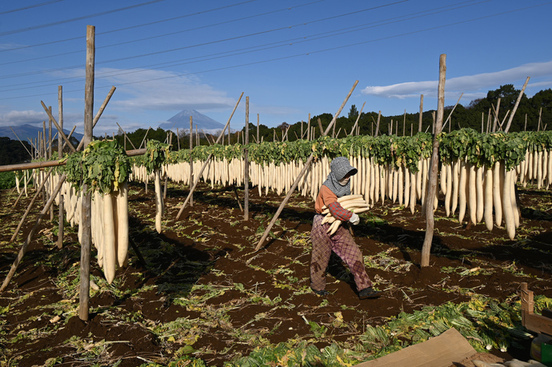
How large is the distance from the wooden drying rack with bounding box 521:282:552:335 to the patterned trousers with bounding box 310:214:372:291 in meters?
1.85

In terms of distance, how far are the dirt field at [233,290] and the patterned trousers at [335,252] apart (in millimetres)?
270

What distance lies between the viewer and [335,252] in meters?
5.34

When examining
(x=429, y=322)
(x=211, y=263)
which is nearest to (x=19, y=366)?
(x=211, y=263)

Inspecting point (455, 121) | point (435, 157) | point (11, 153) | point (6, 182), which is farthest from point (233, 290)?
point (11, 153)

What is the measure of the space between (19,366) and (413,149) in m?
6.90

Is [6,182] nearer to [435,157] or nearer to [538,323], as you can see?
[435,157]

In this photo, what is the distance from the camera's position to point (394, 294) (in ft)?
17.4

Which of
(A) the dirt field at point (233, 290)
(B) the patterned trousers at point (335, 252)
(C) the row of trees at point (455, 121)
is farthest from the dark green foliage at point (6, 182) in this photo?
(B) the patterned trousers at point (335, 252)

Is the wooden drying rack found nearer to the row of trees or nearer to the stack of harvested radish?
the stack of harvested radish

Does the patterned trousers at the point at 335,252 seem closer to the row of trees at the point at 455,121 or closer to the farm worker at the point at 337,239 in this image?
the farm worker at the point at 337,239

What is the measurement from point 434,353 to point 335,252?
1.99 meters

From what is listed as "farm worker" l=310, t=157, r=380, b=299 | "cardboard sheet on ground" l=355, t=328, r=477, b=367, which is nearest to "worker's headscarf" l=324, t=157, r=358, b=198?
"farm worker" l=310, t=157, r=380, b=299

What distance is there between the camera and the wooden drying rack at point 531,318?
3503mm

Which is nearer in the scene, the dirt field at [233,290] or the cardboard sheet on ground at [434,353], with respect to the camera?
the cardboard sheet on ground at [434,353]
